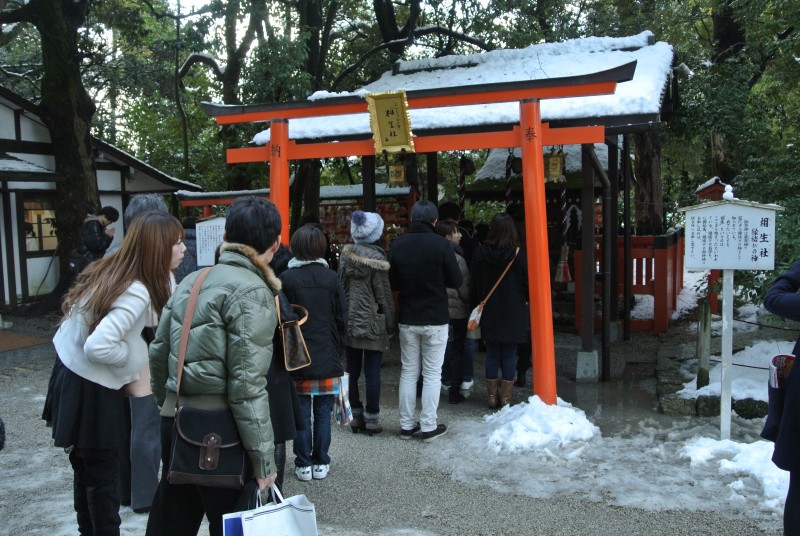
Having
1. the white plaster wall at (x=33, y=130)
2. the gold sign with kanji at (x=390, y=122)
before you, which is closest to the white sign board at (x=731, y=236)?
the gold sign with kanji at (x=390, y=122)

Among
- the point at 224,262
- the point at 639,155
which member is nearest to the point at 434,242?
the point at 224,262

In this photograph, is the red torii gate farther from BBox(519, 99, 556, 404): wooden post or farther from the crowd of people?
the crowd of people

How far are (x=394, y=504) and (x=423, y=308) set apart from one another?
1.66 meters

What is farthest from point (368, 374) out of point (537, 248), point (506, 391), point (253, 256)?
point (253, 256)

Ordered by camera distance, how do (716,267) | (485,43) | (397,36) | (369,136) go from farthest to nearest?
(397,36)
(485,43)
(369,136)
(716,267)

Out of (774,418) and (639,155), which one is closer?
(774,418)

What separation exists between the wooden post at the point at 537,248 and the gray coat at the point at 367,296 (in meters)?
1.34

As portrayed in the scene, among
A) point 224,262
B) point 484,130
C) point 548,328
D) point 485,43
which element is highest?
point 485,43

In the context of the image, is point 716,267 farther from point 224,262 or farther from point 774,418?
point 224,262

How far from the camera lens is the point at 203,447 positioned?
8.40 ft

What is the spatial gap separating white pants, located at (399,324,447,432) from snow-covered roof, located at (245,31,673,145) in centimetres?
243

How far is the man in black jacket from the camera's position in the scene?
18.3 feet

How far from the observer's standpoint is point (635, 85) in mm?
6828

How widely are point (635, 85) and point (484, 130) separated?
5.16 ft
